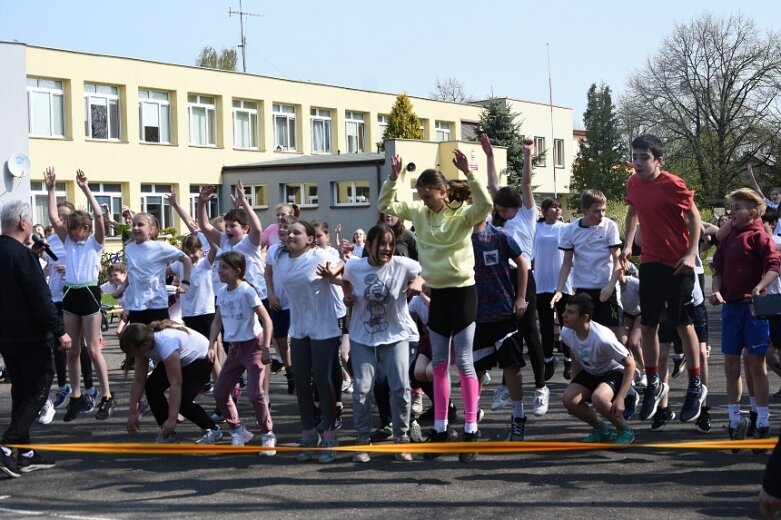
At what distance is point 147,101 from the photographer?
43094 millimetres

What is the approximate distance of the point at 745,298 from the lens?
8273mm

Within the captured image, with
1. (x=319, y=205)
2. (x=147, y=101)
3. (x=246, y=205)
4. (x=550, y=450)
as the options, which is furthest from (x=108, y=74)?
(x=550, y=450)

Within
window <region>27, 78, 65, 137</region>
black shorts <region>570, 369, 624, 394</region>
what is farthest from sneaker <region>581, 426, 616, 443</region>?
window <region>27, 78, 65, 137</region>

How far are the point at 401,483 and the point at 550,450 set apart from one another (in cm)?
139

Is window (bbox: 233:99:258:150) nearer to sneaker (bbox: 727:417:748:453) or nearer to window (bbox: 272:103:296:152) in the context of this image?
window (bbox: 272:103:296:152)

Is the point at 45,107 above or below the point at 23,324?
above

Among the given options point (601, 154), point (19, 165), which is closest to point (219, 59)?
point (601, 154)

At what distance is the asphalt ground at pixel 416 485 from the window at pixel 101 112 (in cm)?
3358

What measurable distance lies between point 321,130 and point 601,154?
131 ft

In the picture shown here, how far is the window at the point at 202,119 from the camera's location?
149 ft

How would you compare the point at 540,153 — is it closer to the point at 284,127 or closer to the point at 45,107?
the point at 284,127

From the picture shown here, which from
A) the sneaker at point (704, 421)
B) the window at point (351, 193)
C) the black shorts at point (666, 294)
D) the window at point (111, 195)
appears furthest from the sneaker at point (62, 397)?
the window at point (351, 193)

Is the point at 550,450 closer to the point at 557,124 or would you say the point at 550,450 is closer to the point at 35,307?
the point at 35,307

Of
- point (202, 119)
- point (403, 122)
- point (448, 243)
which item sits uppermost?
point (403, 122)
